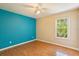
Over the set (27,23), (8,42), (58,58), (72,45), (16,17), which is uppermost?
(16,17)

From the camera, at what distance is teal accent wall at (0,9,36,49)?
2205 millimetres

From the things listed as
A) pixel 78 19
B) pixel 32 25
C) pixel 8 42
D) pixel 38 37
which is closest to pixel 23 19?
pixel 32 25

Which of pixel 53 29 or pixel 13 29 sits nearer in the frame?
pixel 13 29

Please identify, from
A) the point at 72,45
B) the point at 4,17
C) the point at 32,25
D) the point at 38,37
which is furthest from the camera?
the point at 38,37

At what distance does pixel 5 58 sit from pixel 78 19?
2.36m

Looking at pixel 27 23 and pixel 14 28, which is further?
pixel 27 23

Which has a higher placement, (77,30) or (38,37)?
(77,30)

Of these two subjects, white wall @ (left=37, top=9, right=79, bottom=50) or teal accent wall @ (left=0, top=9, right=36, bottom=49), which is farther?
white wall @ (left=37, top=9, right=79, bottom=50)

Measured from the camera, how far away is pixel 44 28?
3.22 meters

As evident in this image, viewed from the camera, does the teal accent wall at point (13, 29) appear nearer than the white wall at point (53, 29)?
Yes

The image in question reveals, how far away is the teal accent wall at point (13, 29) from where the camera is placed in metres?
2.21

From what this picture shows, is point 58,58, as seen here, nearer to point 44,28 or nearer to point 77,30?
point 77,30

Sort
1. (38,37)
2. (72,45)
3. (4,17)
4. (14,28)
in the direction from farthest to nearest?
(38,37)
(72,45)
(14,28)
(4,17)

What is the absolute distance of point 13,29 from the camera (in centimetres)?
235
